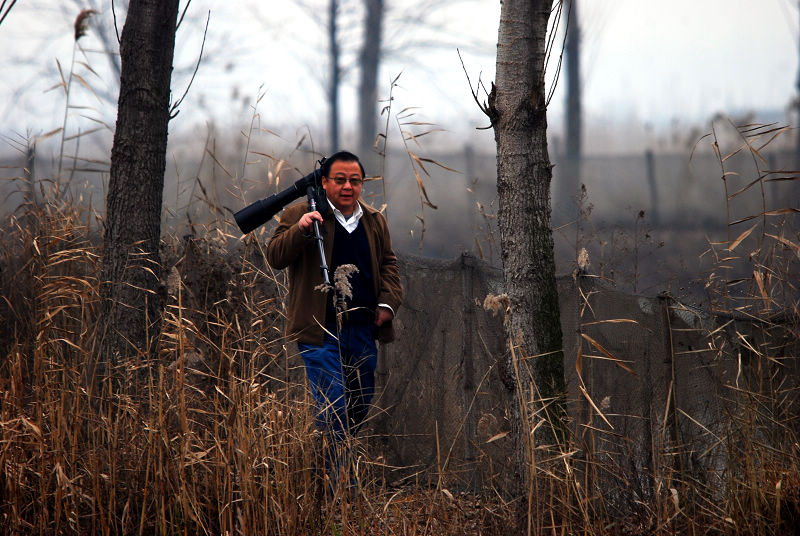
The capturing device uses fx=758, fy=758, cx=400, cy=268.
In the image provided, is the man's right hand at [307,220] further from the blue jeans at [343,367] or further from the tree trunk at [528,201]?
the tree trunk at [528,201]

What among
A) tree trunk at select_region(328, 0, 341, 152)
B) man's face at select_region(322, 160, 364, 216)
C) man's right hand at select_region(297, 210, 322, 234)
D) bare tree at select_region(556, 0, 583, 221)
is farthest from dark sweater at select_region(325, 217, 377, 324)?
tree trunk at select_region(328, 0, 341, 152)

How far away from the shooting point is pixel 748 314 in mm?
3355

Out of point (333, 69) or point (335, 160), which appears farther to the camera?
point (333, 69)

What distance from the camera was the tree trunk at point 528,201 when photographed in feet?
9.89

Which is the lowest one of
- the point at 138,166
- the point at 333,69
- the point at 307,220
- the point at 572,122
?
the point at 307,220

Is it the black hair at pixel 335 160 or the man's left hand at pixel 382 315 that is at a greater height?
the black hair at pixel 335 160

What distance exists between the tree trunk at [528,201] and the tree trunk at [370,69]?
55.6ft

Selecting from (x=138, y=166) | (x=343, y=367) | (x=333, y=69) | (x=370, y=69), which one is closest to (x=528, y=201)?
(x=343, y=367)

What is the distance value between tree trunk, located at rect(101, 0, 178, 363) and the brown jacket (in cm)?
80

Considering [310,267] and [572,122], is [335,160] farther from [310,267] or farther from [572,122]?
[572,122]

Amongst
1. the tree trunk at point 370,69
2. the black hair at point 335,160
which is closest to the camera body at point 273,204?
the black hair at point 335,160

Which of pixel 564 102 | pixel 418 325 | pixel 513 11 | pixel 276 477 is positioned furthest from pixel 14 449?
pixel 564 102

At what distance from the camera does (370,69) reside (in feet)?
65.8

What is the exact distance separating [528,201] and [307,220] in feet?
3.46
